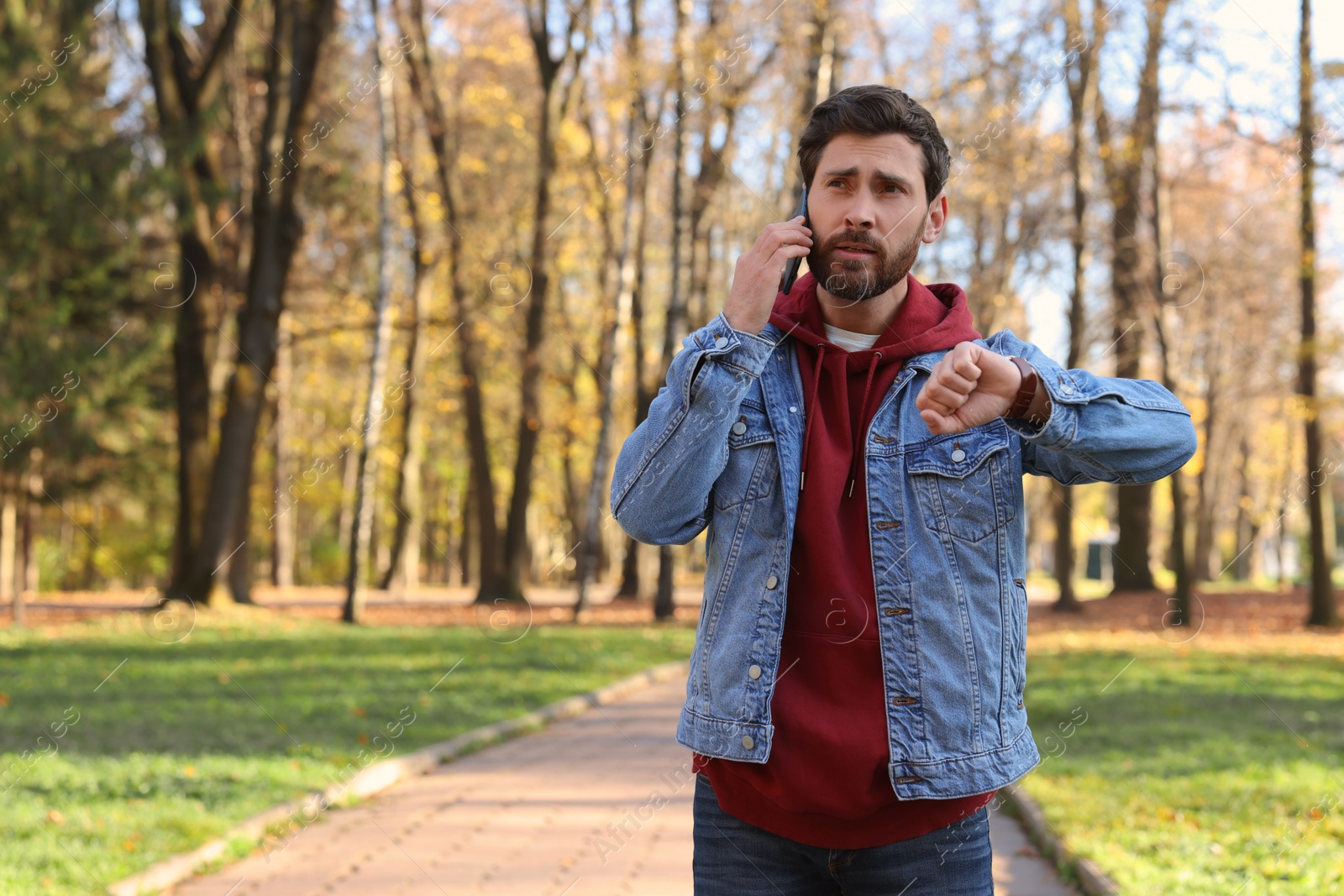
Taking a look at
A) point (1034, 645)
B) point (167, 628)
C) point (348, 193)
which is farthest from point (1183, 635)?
point (348, 193)

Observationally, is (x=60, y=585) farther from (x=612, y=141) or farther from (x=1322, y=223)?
(x=1322, y=223)

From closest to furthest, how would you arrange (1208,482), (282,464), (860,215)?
(860,215) < (282,464) < (1208,482)

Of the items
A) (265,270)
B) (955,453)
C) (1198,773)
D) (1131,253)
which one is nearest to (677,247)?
(265,270)

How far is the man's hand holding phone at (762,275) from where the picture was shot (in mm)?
2186

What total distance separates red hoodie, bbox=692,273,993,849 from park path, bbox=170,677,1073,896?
386 centimetres

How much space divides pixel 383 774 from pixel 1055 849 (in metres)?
4.10

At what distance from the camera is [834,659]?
87.9 inches

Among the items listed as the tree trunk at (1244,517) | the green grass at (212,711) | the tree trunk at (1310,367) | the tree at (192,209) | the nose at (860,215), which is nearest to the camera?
the nose at (860,215)

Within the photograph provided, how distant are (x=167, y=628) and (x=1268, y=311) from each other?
21637mm

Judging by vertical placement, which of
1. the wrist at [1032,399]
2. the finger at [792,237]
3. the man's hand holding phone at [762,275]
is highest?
the finger at [792,237]

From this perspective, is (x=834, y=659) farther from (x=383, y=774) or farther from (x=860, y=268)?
(x=383, y=774)

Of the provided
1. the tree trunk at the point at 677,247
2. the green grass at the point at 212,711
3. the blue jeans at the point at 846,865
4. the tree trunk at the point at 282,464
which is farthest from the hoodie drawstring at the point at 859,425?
the tree trunk at the point at 282,464

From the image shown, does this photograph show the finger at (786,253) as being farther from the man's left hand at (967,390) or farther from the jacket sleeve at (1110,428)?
the jacket sleeve at (1110,428)

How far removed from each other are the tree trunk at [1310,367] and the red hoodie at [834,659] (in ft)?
49.7
